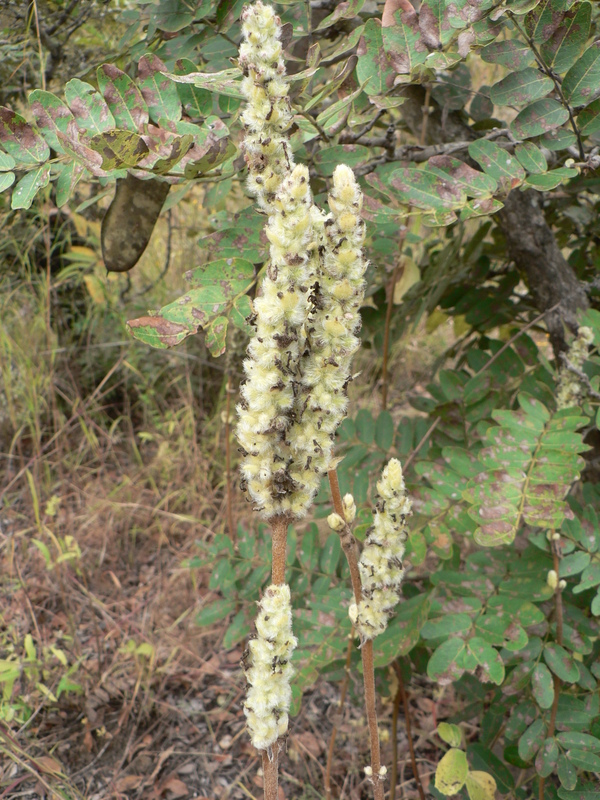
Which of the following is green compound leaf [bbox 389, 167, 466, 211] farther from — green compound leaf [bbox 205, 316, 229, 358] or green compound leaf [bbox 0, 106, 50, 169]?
green compound leaf [bbox 0, 106, 50, 169]

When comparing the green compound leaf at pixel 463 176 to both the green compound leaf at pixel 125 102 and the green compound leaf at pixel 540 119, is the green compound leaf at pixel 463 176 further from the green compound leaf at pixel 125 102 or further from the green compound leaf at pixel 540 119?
the green compound leaf at pixel 125 102

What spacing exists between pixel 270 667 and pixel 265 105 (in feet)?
1.99

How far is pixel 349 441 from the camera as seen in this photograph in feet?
5.74

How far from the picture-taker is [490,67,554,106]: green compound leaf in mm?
1129

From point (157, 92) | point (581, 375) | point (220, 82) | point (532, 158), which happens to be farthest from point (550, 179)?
point (157, 92)

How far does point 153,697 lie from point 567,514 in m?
1.32

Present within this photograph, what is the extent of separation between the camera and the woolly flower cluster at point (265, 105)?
0.70 meters

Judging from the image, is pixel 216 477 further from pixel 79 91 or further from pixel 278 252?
pixel 278 252

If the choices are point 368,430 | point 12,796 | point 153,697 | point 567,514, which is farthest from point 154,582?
point 567,514

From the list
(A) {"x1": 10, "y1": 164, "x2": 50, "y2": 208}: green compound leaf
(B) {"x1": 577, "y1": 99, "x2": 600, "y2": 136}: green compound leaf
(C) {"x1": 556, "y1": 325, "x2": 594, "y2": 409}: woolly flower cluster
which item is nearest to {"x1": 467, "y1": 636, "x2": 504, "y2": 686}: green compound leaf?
(C) {"x1": 556, "y1": 325, "x2": 594, "y2": 409}: woolly flower cluster

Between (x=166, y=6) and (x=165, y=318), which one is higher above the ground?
(x=166, y=6)

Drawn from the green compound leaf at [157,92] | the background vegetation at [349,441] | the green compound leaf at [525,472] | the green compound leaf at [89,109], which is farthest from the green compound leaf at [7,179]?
the green compound leaf at [525,472]

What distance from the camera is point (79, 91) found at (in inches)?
41.7

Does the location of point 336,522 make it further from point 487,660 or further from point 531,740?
point 531,740
